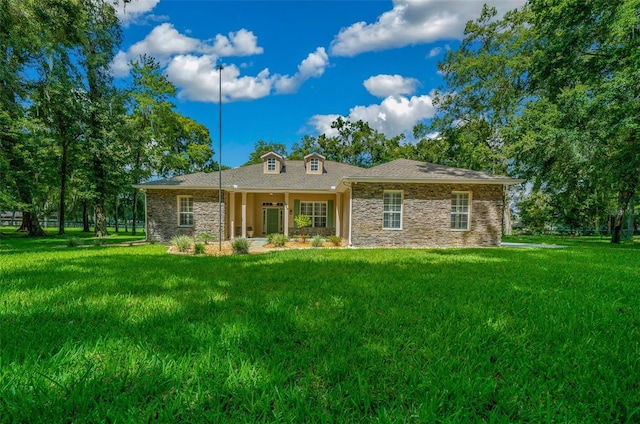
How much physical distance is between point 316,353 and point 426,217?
11049 mm

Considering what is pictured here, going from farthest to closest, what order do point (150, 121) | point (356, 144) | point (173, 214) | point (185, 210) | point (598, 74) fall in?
point (356, 144)
point (150, 121)
point (185, 210)
point (173, 214)
point (598, 74)

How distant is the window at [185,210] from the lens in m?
13.9

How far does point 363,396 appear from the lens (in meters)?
1.65

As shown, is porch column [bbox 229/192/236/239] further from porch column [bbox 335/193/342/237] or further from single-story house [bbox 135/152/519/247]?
porch column [bbox 335/193/342/237]

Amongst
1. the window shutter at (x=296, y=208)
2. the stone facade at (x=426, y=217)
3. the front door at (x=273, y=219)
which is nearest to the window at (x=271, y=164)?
the front door at (x=273, y=219)

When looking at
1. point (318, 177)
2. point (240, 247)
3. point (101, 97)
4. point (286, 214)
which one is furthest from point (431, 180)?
point (101, 97)

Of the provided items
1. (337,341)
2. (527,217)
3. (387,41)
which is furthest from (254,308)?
(527,217)

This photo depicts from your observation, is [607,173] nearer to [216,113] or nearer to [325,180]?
[325,180]

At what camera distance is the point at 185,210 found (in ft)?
45.8

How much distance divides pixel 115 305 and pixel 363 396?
305 cm

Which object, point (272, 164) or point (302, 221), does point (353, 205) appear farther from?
point (272, 164)

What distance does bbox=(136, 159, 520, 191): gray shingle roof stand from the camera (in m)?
11.8

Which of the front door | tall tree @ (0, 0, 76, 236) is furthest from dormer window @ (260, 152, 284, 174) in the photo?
tall tree @ (0, 0, 76, 236)

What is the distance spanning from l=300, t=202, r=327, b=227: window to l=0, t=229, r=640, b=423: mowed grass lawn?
12.4m
